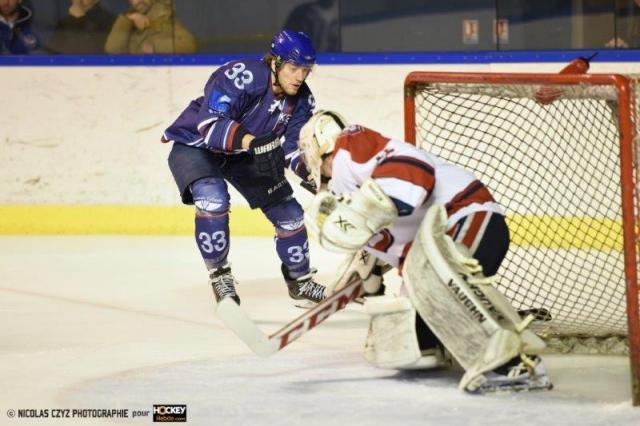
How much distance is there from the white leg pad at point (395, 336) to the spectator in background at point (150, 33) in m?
3.00

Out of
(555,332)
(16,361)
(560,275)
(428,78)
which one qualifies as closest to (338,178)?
(428,78)

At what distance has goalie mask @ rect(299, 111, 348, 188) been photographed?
3.87 meters

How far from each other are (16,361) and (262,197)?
44.4 inches

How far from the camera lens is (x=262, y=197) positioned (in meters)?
5.15

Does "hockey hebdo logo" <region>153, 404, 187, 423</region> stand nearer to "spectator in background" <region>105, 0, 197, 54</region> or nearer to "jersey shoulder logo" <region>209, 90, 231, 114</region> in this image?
"jersey shoulder logo" <region>209, 90, 231, 114</region>

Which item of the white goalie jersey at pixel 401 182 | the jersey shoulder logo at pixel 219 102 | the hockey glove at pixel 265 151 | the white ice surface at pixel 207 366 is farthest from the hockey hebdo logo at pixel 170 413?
the jersey shoulder logo at pixel 219 102

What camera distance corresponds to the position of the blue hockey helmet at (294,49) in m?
4.76

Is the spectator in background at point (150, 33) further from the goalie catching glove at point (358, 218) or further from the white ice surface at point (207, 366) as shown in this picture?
the goalie catching glove at point (358, 218)

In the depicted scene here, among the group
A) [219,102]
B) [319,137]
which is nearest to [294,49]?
[219,102]

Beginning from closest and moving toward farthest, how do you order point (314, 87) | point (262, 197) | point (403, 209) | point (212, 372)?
point (403, 209) < point (212, 372) < point (262, 197) < point (314, 87)

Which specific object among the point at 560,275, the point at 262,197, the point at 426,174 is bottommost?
the point at 560,275

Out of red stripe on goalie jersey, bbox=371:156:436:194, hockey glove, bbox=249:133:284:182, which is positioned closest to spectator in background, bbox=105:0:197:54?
hockey glove, bbox=249:133:284:182

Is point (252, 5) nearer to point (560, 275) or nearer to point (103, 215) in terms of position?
point (103, 215)

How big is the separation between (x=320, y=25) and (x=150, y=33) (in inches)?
30.6
